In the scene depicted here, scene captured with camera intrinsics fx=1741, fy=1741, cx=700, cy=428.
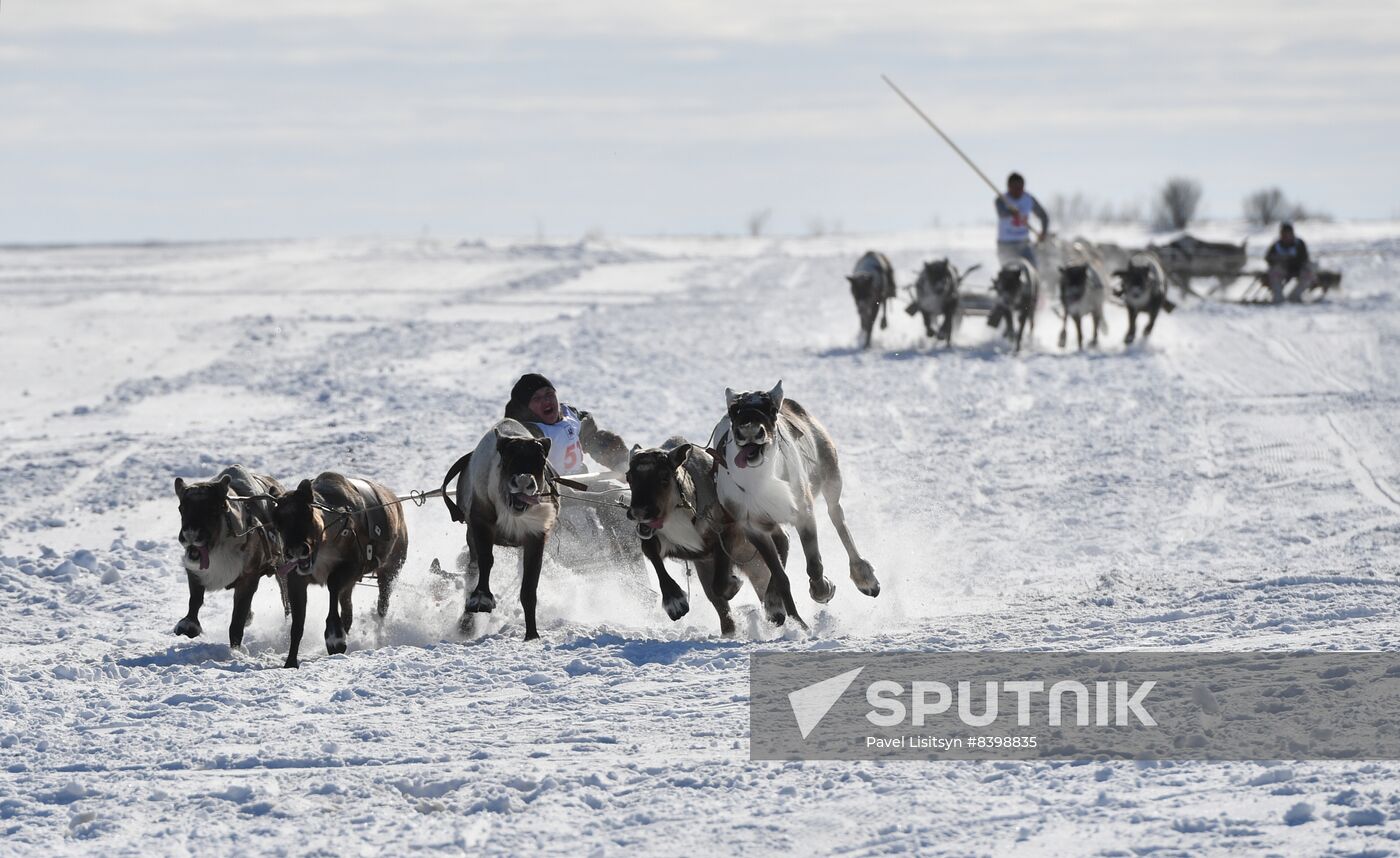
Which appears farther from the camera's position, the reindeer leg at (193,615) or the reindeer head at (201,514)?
the reindeer leg at (193,615)

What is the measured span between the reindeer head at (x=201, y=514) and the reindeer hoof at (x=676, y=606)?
223 centimetres

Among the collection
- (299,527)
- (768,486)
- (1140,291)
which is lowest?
(299,527)

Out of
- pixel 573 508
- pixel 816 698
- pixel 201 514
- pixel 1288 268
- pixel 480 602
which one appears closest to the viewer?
pixel 816 698

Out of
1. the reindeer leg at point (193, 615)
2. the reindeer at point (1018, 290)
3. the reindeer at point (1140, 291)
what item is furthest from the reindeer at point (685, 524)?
the reindeer at point (1140, 291)

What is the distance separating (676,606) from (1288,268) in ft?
78.2

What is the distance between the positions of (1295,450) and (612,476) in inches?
302

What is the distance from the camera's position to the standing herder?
2362 cm

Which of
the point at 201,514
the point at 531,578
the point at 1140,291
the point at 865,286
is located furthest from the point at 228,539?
the point at 1140,291

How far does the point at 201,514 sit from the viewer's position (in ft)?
26.8

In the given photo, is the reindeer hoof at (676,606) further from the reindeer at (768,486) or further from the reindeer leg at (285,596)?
the reindeer leg at (285,596)

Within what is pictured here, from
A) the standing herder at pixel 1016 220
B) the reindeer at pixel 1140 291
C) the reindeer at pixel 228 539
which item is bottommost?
the reindeer at pixel 228 539

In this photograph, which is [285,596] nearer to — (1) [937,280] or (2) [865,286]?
(1) [937,280]

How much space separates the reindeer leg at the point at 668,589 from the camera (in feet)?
28.9

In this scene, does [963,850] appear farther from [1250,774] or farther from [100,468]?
[100,468]
